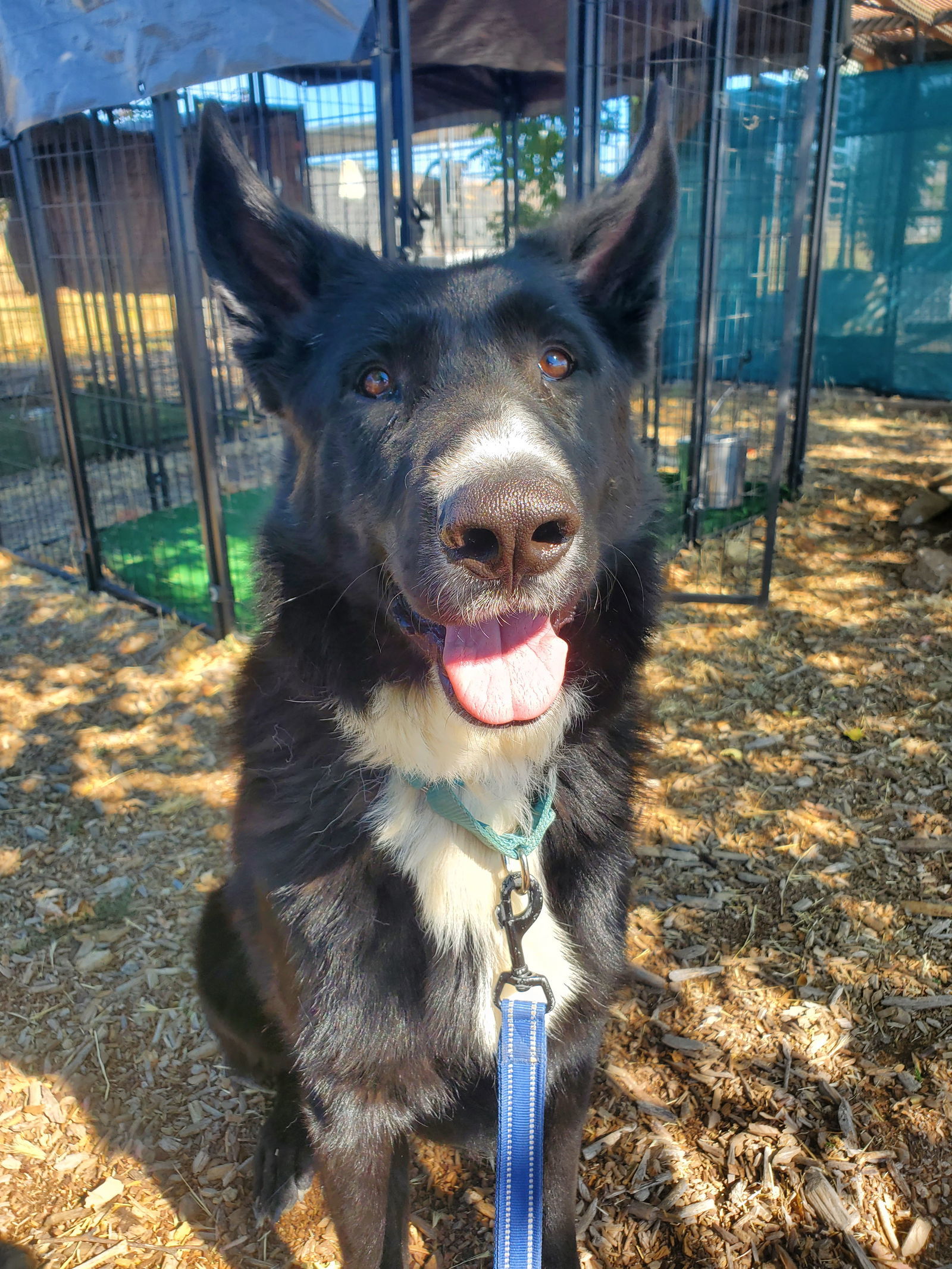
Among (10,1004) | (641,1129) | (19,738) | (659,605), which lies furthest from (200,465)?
(641,1129)

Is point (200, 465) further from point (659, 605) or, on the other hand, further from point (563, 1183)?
point (563, 1183)

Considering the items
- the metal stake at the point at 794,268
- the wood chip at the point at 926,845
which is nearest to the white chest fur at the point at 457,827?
the wood chip at the point at 926,845

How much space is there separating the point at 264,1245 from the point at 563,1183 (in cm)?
71

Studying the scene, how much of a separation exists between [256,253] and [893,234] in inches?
403

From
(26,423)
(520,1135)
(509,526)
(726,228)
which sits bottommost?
(520,1135)

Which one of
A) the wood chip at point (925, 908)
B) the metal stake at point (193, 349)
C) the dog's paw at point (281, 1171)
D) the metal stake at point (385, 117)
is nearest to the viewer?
the dog's paw at point (281, 1171)

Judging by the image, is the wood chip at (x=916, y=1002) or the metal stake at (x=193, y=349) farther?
the metal stake at (x=193, y=349)

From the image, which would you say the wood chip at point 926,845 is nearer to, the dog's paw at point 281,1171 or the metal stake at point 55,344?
the dog's paw at point 281,1171

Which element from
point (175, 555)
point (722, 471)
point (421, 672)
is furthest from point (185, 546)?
point (421, 672)

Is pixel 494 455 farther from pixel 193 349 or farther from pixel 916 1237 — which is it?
pixel 193 349

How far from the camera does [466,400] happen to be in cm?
169

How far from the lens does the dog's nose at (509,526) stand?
4.51 feet

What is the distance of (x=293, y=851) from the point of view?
176 centimetres

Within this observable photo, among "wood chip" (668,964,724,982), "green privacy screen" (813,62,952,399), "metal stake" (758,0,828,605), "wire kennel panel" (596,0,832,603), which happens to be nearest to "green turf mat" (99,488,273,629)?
"wire kennel panel" (596,0,832,603)
